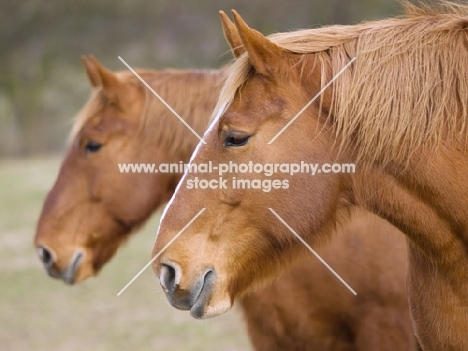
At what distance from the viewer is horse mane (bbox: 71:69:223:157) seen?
4.38 m

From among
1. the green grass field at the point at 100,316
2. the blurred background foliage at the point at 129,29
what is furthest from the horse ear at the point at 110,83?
the blurred background foliage at the point at 129,29

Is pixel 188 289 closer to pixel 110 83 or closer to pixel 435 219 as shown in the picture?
pixel 435 219

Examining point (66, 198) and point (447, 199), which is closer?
point (447, 199)

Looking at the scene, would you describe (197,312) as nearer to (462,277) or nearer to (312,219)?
(312,219)

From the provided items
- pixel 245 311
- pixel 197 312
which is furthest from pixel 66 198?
pixel 197 312

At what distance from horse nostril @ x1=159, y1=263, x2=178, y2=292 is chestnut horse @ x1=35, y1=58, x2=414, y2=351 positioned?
5.33 feet

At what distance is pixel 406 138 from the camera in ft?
8.14

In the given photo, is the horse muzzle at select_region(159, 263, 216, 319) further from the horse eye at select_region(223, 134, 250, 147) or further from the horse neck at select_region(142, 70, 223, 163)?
the horse neck at select_region(142, 70, 223, 163)

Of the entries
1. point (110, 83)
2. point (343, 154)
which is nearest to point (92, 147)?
point (110, 83)

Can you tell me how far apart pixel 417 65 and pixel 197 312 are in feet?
3.95

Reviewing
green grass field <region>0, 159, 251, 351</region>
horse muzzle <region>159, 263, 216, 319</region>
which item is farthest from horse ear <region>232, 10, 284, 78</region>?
green grass field <region>0, 159, 251, 351</region>

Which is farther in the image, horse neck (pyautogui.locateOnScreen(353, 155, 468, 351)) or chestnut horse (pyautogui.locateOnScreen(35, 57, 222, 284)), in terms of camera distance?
chestnut horse (pyautogui.locateOnScreen(35, 57, 222, 284))

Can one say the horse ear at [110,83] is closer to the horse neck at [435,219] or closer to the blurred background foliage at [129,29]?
the horse neck at [435,219]

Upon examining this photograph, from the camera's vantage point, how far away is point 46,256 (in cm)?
464
